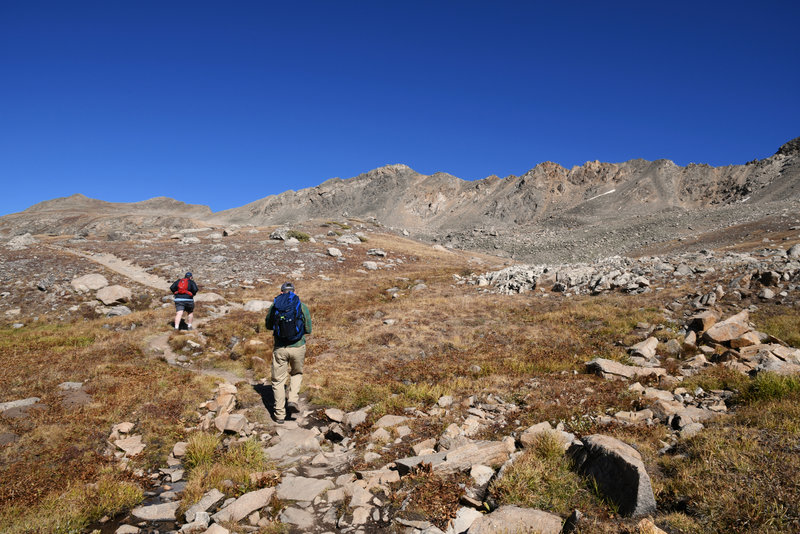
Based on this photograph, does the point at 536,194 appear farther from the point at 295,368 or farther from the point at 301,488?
the point at 301,488

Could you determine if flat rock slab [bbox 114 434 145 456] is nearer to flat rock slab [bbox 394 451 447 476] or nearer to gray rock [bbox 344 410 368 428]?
gray rock [bbox 344 410 368 428]

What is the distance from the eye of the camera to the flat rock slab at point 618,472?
176 inches

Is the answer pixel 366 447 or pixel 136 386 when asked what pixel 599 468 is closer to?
pixel 366 447

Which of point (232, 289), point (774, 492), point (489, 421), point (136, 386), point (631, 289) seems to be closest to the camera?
point (774, 492)

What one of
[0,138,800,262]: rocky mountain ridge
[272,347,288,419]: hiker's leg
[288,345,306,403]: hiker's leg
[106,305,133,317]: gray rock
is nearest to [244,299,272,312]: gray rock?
[106,305,133,317]: gray rock

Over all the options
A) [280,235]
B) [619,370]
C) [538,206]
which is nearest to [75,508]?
[619,370]

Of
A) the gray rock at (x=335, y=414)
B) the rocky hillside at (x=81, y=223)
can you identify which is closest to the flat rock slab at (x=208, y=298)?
the gray rock at (x=335, y=414)

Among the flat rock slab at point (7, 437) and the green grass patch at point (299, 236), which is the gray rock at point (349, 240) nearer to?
the green grass patch at point (299, 236)

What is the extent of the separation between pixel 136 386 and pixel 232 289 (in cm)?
1715

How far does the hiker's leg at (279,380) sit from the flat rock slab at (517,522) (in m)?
5.78

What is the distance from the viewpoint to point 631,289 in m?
19.8

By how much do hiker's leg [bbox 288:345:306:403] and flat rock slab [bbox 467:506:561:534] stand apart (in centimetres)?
595

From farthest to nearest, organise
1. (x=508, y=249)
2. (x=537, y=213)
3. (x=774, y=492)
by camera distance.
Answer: (x=537, y=213) < (x=508, y=249) < (x=774, y=492)

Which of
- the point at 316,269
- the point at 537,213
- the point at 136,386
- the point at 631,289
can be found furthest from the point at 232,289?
the point at 537,213
